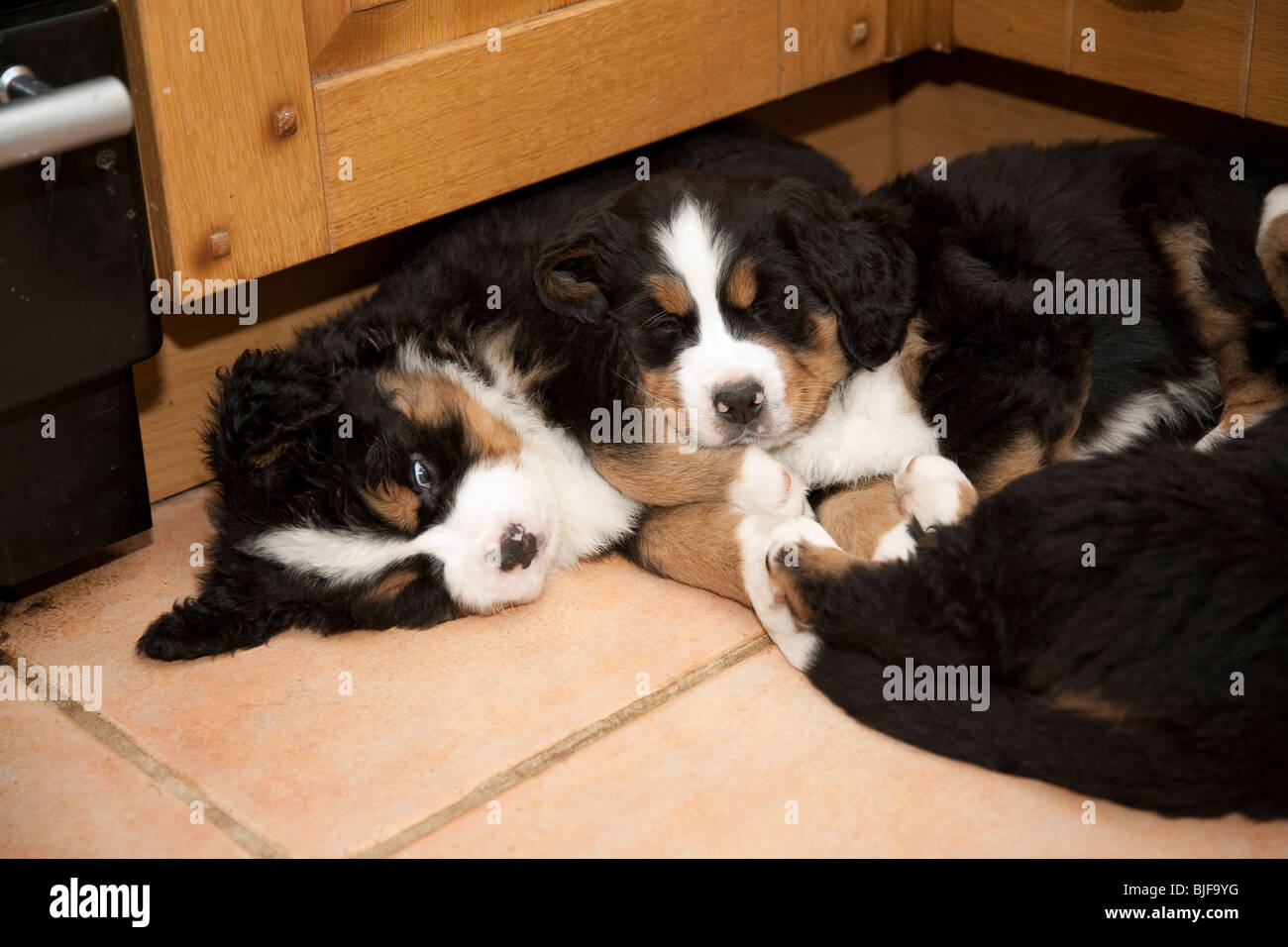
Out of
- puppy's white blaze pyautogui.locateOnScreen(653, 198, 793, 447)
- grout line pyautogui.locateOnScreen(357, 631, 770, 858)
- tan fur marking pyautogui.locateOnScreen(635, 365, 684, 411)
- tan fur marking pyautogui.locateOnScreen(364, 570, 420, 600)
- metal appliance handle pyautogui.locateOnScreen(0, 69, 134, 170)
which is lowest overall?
grout line pyautogui.locateOnScreen(357, 631, 770, 858)

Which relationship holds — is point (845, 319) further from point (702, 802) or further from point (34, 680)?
point (34, 680)

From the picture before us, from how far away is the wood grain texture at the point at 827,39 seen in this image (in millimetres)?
3129

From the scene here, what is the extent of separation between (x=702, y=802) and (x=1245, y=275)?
1.48m

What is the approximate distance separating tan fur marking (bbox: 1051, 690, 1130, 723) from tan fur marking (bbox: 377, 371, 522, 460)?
107cm

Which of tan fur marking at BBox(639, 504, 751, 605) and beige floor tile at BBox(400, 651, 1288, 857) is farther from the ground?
tan fur marking at BBox(639, 504, 751, 605)

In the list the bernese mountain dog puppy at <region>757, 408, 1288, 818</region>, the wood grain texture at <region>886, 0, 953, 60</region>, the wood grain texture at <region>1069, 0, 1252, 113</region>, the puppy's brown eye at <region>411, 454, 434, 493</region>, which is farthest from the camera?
the wood grain texture at <region>886, 0, 953, 60</region>

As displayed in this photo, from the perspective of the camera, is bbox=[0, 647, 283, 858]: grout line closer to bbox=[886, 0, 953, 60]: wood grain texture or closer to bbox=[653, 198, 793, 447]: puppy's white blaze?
bbox=[653, 198, 793, 447]: puppy's white blaze

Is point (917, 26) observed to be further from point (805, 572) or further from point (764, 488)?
point (805, 572)

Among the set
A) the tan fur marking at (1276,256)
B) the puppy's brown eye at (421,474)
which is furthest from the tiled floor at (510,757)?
the tan fur marking at (1276,256)

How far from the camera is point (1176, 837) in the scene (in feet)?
6.47

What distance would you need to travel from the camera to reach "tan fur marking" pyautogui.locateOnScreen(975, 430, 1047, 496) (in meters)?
2.46
